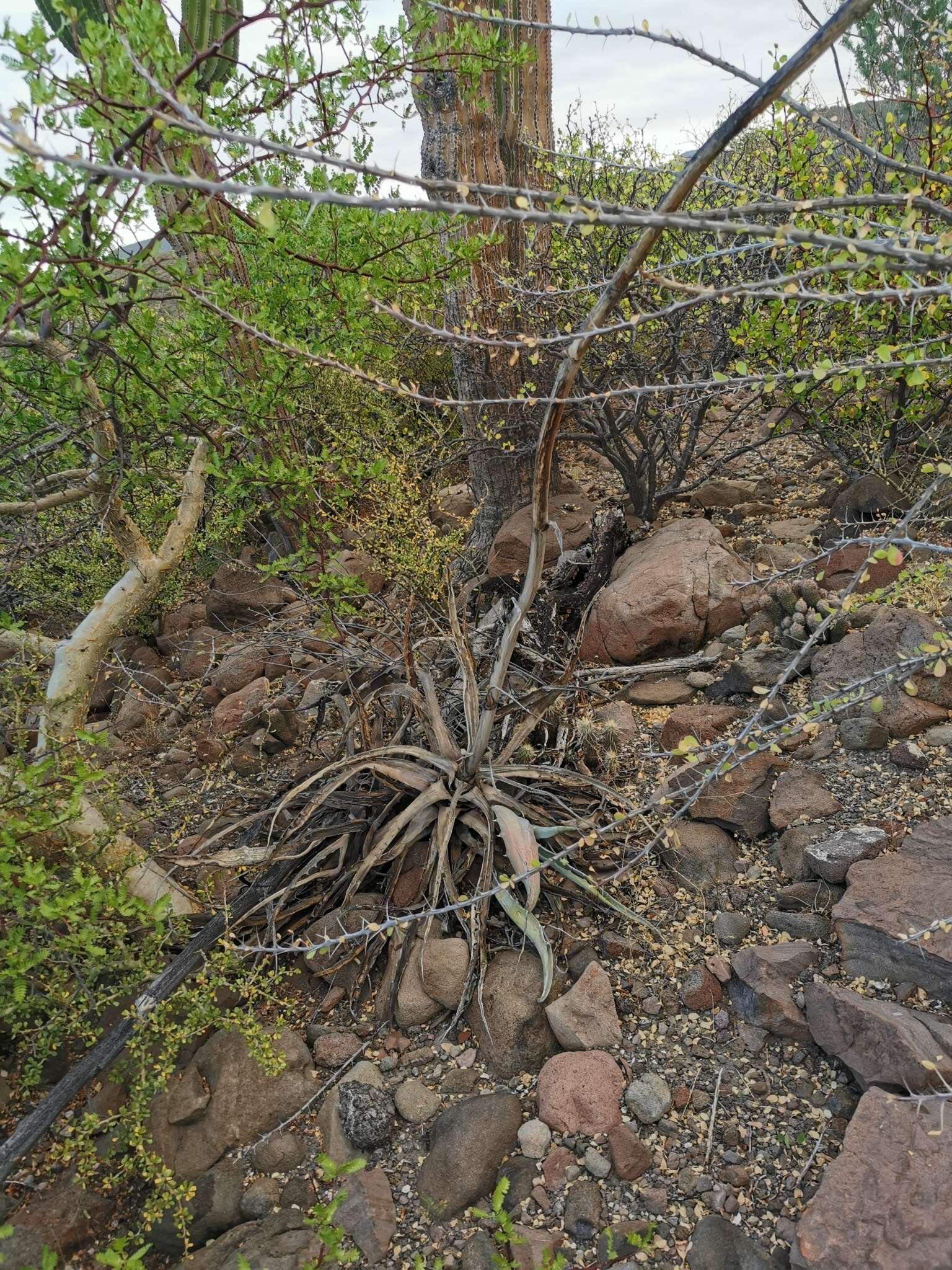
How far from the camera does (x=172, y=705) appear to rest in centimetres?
478

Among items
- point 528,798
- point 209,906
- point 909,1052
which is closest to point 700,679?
point 528,798

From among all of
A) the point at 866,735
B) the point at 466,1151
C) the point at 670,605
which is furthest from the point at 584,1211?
the point at 670,605

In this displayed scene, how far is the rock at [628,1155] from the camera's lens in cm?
222

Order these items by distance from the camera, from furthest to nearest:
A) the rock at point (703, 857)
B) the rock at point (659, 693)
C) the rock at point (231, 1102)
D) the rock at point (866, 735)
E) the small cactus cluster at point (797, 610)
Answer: the rock at point (659, 693)
the small cactus cluster at point (797, 610)
the rock at point (866, 735)
the rock at point (703, 857)
the rock at point (231, 1102)

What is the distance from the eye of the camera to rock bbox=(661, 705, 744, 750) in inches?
135

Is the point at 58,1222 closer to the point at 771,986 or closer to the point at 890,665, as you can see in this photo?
the point at 771,986

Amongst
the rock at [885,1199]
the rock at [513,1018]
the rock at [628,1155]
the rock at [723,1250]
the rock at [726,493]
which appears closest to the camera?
the rock at [885,1199]

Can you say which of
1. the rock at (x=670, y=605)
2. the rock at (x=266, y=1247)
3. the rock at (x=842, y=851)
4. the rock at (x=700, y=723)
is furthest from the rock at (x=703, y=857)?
the rock at (x=266, y=1247)

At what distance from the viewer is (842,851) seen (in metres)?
2.76

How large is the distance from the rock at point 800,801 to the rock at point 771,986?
0.51 metres

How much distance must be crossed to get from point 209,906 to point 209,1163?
777mm

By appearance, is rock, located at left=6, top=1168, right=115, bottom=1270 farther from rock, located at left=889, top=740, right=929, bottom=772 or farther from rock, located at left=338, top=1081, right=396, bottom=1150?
rock, located at left=889, top=740, right=929, bottom=772

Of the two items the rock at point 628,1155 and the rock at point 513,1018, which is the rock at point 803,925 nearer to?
the rock at point 513,1018

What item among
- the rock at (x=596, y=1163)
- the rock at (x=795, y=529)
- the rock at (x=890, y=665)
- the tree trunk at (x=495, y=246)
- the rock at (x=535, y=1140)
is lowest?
the rock at (x=535, y=1140)
